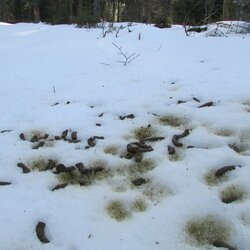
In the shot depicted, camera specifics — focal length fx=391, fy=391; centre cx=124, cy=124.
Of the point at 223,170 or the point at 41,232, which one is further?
the point at 223,170

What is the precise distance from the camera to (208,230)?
8.01 feet

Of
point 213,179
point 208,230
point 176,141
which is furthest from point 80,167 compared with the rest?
point 208,230

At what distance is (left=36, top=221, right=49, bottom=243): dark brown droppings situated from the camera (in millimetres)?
2393

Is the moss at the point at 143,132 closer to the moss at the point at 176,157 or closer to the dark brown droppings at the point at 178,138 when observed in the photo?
the dark brown droppings at the point at 178,138

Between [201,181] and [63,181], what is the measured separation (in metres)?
1.06

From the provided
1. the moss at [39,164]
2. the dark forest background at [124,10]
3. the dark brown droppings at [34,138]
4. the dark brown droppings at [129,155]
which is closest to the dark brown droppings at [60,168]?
the moss at [39,164]

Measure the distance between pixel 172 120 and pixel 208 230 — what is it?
1776mm

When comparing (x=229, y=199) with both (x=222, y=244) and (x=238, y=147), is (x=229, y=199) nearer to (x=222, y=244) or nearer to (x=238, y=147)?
(x=222, y=244)

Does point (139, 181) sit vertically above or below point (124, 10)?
above

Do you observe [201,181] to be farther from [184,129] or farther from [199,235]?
[184,129]

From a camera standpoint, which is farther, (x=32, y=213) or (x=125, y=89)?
(x=125, y=89)

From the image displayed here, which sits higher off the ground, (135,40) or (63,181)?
(135,40)

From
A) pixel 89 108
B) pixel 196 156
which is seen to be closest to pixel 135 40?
pixel 89 108

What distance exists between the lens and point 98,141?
3.69 metres
